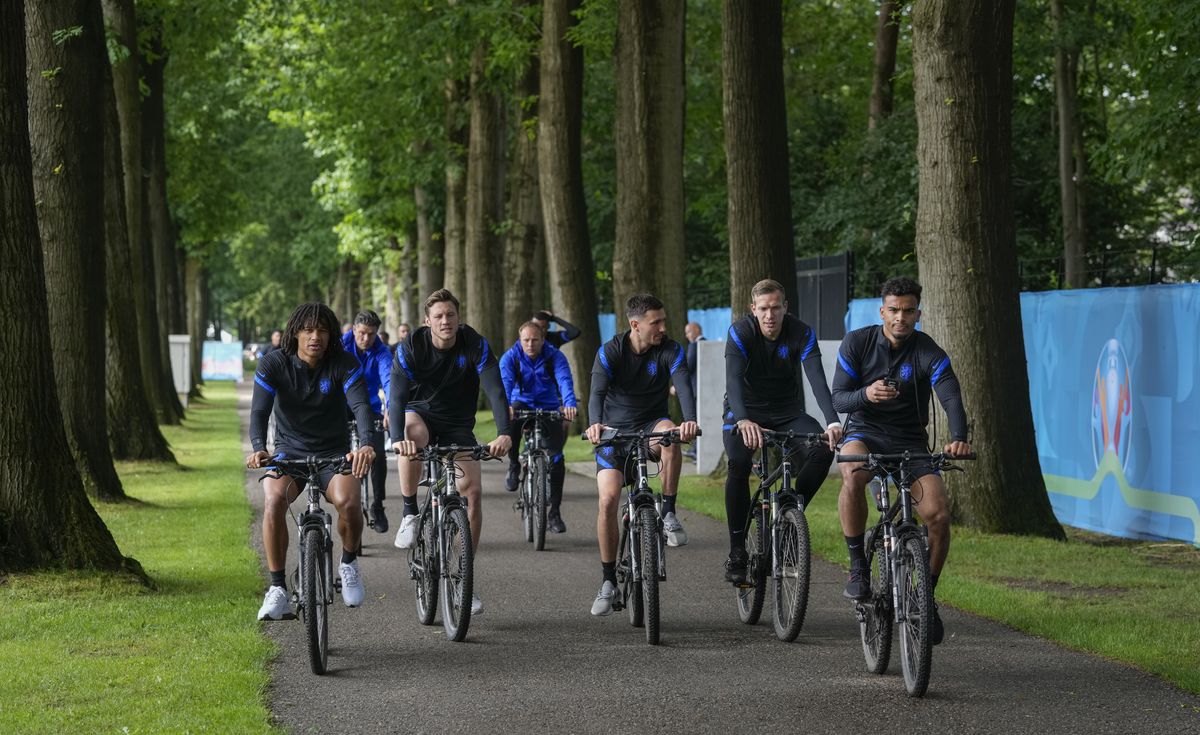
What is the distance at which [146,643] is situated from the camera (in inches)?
351

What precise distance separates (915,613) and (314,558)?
283 cm

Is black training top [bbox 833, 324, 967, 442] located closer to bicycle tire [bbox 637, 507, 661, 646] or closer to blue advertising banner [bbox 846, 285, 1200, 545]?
bicycle tire [bbox 637, 507, 661, 646]

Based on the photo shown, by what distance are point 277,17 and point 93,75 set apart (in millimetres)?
18266

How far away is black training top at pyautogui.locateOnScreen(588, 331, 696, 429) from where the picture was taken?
33.1 ft

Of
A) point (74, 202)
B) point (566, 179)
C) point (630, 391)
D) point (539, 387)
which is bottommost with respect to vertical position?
point (539, 387)

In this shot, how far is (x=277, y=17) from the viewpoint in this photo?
3331cm

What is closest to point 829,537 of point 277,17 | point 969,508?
point 969,508

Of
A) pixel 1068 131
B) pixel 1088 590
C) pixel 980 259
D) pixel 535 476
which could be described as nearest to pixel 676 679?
pixel 1088 590

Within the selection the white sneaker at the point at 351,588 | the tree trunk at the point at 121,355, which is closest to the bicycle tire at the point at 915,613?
the white sneaker at the point at 351,588

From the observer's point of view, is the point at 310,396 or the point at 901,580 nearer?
the point at 901,580

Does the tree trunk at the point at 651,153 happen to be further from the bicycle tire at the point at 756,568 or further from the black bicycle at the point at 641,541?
the bicycle tire at the point at 756,568

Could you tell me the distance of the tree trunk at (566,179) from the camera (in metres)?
25.7

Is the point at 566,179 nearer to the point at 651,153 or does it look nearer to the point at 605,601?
the point at 651,153

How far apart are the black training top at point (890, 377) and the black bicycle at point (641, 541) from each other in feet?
3.54
